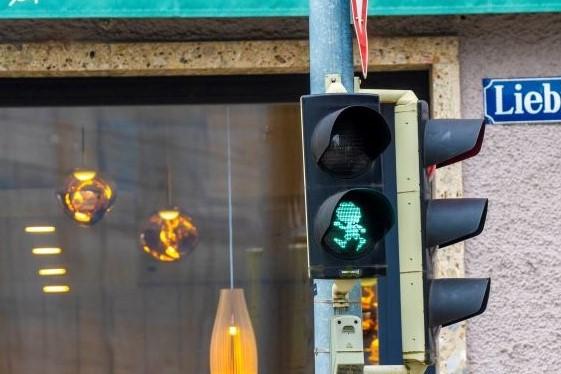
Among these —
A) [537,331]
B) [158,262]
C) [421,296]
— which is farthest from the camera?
[158,262]

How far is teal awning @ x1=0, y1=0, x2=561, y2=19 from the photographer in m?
6.43

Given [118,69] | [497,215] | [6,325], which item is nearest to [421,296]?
[497,215]

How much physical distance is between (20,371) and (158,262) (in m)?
0.90

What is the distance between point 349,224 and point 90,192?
126 inches

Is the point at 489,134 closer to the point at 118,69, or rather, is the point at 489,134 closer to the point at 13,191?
the point at 118,69

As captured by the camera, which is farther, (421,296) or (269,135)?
(269,135)

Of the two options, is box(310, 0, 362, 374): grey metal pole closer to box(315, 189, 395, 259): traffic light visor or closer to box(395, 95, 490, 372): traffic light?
box(395, 95, 490, 372): traffic light

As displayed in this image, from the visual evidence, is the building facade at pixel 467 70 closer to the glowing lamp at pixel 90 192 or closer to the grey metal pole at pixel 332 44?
the glowing lamp at pixel 90 192

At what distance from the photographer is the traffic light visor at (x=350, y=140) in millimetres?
4348

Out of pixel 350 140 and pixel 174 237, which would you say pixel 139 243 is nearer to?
pixel 174 237

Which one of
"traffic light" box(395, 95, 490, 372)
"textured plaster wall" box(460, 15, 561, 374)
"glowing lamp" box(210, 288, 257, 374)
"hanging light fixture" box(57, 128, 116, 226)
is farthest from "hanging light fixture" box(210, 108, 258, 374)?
"traffic light" box(395, 95, 490, 372)

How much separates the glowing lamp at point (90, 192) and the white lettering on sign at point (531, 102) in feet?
6.73

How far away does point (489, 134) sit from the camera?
6.98m

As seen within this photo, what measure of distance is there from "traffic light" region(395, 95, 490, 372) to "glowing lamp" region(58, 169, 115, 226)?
119 inches
